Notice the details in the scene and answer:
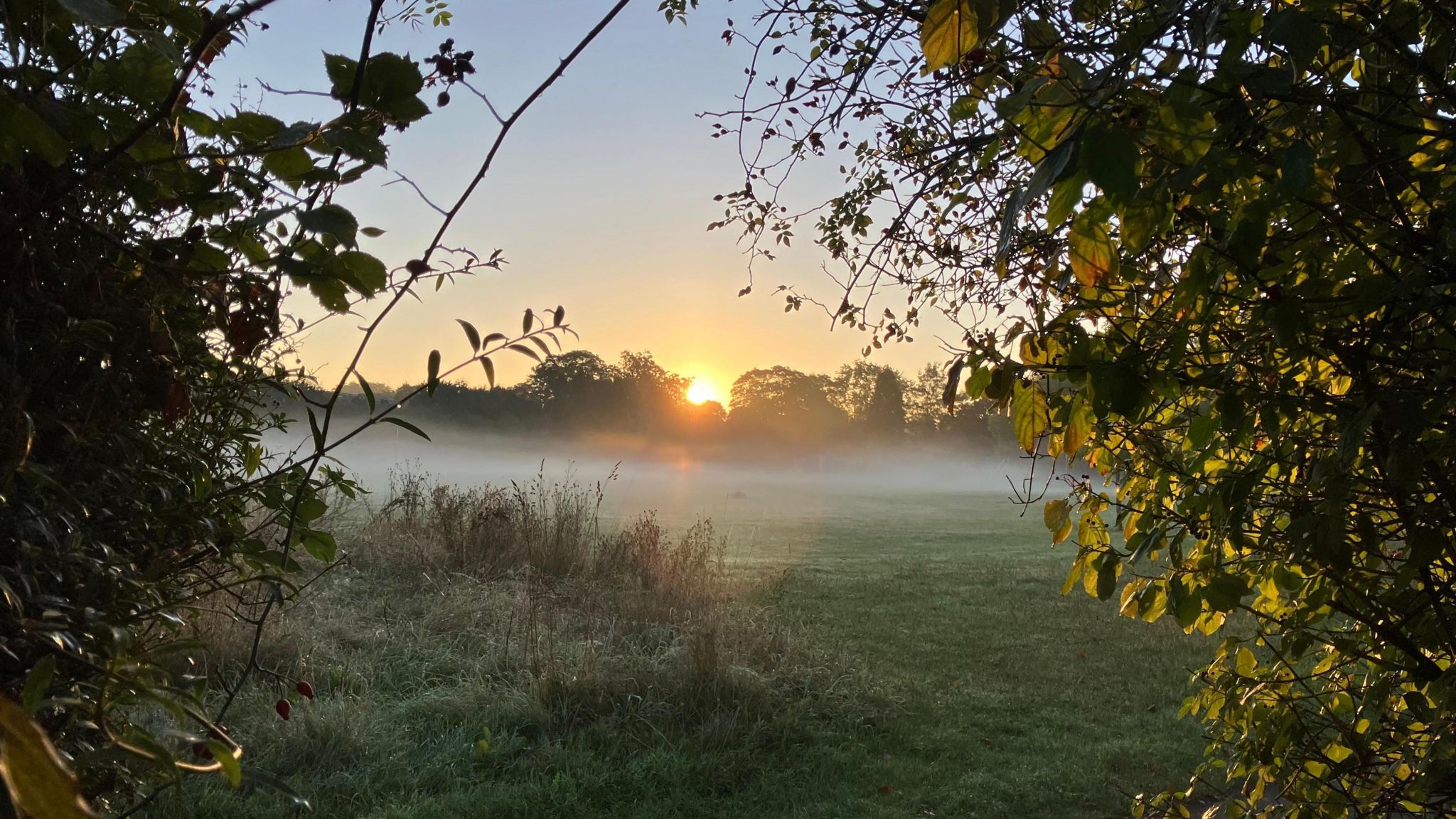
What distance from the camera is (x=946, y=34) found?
926mm

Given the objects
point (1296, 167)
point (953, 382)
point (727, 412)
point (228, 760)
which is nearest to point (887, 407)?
point (727, 412)

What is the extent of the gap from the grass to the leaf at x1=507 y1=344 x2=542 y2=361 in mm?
2981

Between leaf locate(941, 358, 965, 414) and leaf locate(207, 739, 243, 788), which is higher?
leaf locate(941, 358, 965, 414)

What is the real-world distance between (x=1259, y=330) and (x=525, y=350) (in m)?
1.38

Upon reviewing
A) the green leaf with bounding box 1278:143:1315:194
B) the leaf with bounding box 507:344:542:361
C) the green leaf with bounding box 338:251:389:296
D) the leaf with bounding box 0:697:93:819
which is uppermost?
the green leaf with bounding box 1278:143:1315:194

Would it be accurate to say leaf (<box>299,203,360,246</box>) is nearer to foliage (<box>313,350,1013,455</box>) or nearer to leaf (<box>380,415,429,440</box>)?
leaf (<box>380,415,429,440</box>)

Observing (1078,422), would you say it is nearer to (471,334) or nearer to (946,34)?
(946,34)

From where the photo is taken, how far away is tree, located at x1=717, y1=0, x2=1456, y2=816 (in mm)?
997

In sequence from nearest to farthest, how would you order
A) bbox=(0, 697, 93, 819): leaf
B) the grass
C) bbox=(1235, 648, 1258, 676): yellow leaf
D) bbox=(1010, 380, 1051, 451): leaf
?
1. bbox=(0, 697, 93, 819): leaf
2. bbox=(1010, 380, 1051, 451): leaf
3. bbox=(1235, 648, 1258, 676): yellow leaf
4. the grass

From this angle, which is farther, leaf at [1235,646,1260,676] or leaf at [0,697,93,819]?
leaf at [1235,646,1260,676]

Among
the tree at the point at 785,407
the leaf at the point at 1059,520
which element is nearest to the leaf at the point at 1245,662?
the leaf at the point at 1059,520

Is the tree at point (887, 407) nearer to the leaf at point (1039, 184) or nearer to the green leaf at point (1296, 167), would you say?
the green leaf at point (1296, 167)

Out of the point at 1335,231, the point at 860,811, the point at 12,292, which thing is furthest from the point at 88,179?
the point at 860,811

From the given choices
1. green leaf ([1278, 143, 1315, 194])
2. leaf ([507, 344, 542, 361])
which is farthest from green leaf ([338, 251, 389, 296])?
green leaf ([1278, 143, 1315, 194])
